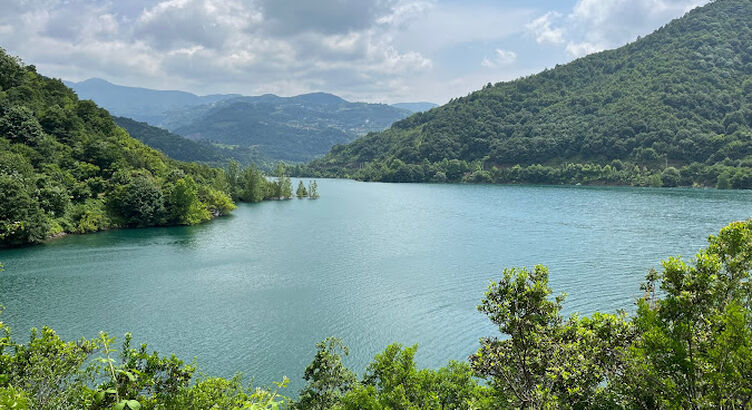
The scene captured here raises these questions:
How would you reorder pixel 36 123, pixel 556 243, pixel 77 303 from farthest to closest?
pixel 36 123 < pixel 556 243 < pixel 77 303

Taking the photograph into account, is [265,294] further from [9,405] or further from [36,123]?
[36,123]

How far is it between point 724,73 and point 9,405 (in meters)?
191

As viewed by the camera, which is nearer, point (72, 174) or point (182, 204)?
point (72, 174)

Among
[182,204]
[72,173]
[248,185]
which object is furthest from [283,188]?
[72,173]

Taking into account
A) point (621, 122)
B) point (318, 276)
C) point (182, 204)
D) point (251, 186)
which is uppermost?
point (621, 122)

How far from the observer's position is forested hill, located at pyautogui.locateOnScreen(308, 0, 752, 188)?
4751 inches

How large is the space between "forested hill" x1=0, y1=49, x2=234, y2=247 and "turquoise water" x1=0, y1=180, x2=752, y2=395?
3.66 metres

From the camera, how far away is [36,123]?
6253 cm

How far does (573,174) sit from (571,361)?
13878 cm

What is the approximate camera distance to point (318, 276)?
126 feet

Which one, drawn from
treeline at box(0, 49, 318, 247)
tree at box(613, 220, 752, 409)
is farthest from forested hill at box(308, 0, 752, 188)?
tree at box(613, 220, 752, 409)

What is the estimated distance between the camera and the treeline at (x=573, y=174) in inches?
4233

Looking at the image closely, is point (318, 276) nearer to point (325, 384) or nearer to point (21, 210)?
point (325, 384)

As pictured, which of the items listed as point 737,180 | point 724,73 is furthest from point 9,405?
point 724,73
